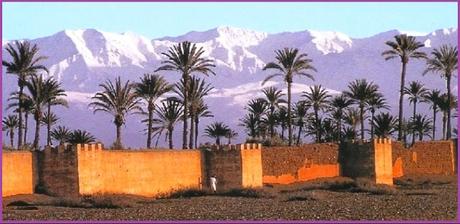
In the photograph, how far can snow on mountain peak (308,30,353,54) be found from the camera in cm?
12332

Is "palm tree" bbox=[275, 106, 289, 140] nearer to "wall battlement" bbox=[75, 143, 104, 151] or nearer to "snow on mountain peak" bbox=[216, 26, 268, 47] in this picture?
"wall battlement" bbox=[75, 143, 104, 151]

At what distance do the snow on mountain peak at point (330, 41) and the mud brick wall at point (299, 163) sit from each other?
83.6m

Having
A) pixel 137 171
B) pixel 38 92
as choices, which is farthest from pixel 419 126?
pixel 137 171

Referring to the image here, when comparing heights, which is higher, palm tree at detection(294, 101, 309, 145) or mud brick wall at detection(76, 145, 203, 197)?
palm tree at detection(294, 101, 309, 145)

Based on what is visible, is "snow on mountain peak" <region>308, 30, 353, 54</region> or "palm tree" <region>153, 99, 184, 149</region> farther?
"snow on mountain peak" <region>308, 30, 353, 54</region>

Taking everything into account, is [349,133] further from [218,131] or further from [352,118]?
[218,131]

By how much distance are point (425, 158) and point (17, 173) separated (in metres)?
21.2

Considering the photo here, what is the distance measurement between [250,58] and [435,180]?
79638 mm

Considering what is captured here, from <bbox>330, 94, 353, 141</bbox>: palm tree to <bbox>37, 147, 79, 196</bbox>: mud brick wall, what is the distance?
2986 centimetres

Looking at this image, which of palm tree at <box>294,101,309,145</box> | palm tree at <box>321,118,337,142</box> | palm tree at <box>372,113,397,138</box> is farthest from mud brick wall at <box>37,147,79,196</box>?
palm tree at <box>321,118,337,142</box>

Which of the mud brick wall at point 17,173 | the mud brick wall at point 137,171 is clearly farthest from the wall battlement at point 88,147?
the mud brick wall at point 17,173

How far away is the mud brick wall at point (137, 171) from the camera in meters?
27.6

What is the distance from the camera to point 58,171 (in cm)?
2736

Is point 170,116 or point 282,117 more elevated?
point 282,117
